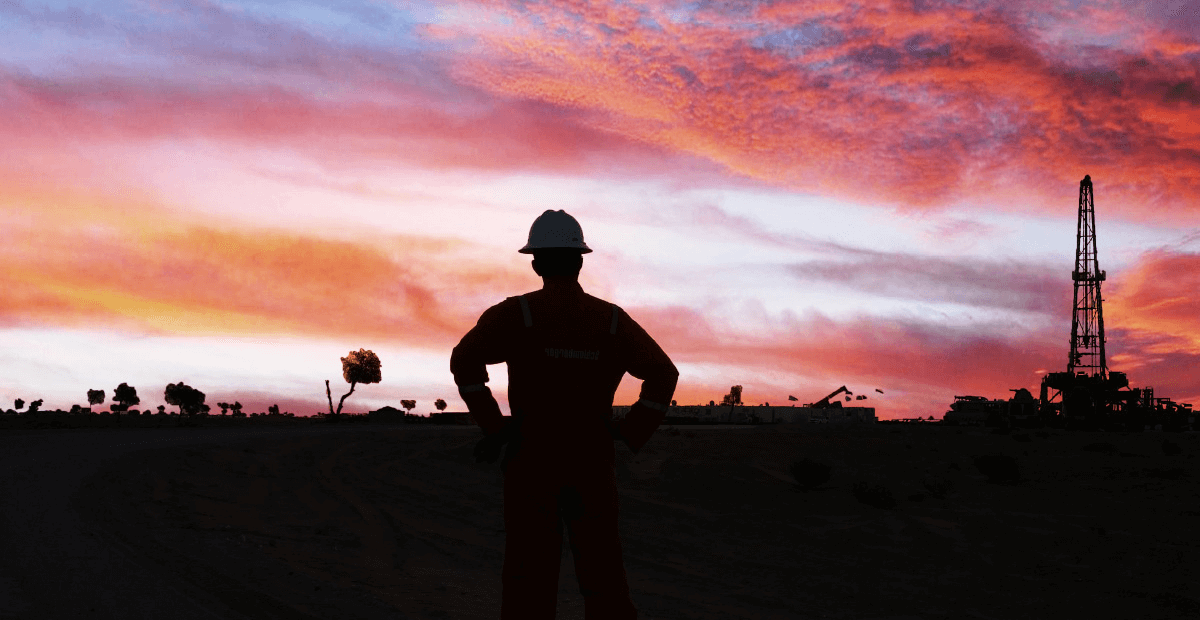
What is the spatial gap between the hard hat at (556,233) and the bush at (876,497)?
12.1 metres

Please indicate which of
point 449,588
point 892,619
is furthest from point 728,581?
point 449,588

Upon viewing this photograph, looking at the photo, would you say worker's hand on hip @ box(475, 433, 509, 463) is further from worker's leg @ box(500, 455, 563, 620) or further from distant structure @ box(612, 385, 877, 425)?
distant structure @ box(612, 385, 877, 425)

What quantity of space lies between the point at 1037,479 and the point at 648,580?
42.1 ft

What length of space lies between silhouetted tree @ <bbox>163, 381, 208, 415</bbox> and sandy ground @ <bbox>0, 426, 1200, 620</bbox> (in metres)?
51.2

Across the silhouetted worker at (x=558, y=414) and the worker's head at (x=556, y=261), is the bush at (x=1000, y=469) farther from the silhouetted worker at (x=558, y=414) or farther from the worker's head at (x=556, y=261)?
the worker's head at (x=556, y=261)

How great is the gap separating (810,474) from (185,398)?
63279mm

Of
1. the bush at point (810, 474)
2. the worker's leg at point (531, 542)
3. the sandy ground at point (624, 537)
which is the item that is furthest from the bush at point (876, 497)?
the worker's leg at point (531, 542)

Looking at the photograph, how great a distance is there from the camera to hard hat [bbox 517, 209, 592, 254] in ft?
19.3

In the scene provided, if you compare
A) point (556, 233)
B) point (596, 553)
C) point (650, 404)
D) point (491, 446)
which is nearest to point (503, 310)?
point (556, 233)

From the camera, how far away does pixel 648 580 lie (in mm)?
10711

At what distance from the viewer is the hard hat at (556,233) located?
5.89 m

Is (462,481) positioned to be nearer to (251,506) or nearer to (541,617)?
(251,506)

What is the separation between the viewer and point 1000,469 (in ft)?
65.0

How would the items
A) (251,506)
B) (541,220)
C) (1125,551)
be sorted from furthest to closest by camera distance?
(251,506), (1125,551), (541,220)
